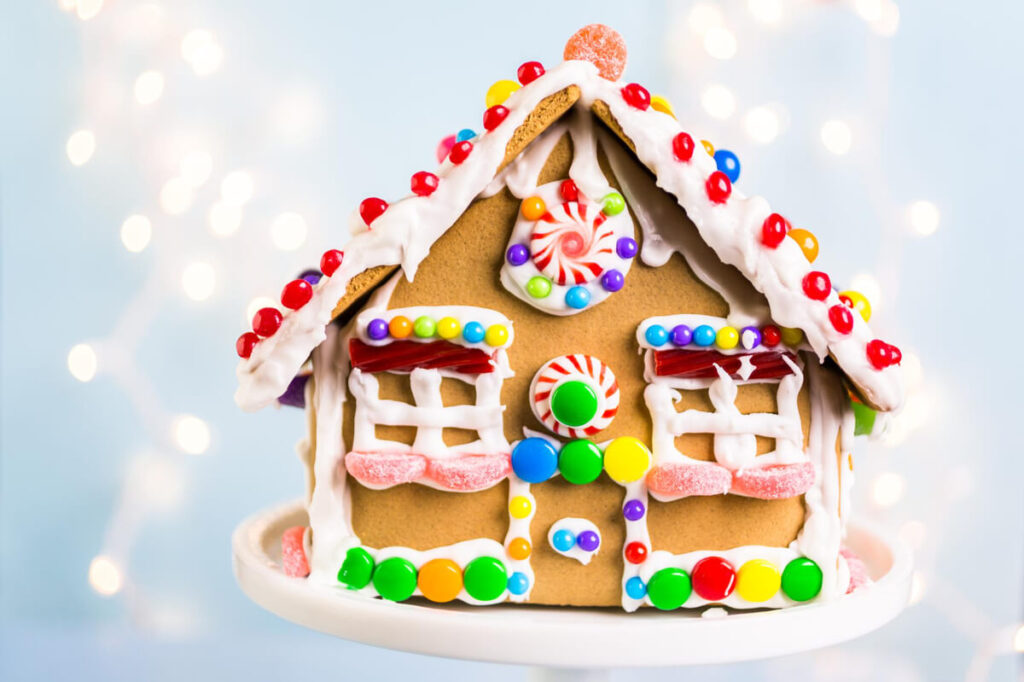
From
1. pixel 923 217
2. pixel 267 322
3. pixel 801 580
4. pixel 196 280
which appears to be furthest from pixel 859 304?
pixel 196 280

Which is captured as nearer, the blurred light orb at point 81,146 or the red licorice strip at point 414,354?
the red licorice strip at point 414,354

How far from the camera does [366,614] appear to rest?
1.02 metres

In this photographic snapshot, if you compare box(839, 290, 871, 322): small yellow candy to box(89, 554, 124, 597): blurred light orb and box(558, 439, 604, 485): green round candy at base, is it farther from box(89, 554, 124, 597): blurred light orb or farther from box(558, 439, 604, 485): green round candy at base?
box(89, 554, 124, 597): blurred light orb

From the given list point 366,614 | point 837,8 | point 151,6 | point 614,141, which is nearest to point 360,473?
point 366,614

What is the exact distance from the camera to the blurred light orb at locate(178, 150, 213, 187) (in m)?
2.23

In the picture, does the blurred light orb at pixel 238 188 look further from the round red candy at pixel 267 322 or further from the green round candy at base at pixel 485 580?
the green round candy at base at pixel 485 580

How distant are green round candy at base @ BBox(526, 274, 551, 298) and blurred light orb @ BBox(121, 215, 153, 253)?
1404 millimetres

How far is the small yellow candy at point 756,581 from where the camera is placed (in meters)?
1.10

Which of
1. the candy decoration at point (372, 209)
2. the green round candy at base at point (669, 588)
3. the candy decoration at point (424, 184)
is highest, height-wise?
the candy decoration at point (424, 184)

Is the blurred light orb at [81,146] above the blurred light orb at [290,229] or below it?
above

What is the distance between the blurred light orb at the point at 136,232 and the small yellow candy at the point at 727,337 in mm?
1529

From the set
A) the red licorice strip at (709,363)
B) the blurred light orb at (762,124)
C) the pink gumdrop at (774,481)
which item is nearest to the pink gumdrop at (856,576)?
the pink gumdrop at (774,481)

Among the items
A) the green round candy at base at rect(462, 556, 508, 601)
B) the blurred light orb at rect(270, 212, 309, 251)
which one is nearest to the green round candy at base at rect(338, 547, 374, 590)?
the green round candy at base at rect(462, 556, 508, 601)

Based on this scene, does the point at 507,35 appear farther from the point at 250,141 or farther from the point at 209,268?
the point at 209,268
